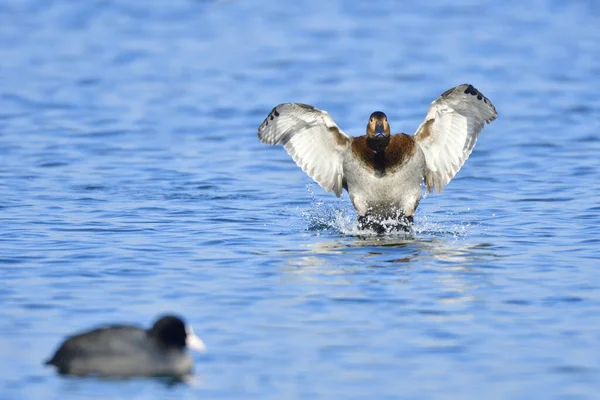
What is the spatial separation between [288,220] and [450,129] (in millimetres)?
2006

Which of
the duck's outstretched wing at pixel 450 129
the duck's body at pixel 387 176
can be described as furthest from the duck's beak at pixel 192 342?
the duck's outstretched wing at pixel 450 129

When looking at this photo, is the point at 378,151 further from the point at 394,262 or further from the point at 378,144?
the point at 394,262

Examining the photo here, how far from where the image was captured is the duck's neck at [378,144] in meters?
12.3

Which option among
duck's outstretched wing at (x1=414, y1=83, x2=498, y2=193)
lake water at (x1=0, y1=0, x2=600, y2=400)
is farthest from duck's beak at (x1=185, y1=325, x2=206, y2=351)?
duck's outstretched wing at (x1=414, y1=83, x2=498, y2=193)

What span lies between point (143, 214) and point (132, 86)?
399 inches

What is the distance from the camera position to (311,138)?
13.0 m

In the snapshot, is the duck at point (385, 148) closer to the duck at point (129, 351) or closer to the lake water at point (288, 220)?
the lake water at point (288, 220)

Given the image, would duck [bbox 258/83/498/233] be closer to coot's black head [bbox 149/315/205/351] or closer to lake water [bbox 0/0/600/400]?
lake water [bbox 0/0/600/400]

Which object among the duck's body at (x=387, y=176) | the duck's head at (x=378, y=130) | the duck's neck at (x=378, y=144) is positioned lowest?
the duck's body at (x=387, y=176)

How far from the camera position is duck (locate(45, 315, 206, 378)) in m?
7.71

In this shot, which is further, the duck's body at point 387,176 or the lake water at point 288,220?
the duck's body at point 387,176

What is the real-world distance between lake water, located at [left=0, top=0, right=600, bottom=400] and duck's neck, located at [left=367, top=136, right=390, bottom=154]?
2.96 feet

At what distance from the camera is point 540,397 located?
7.54 m

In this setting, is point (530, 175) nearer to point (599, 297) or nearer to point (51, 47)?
point (599, 297)
